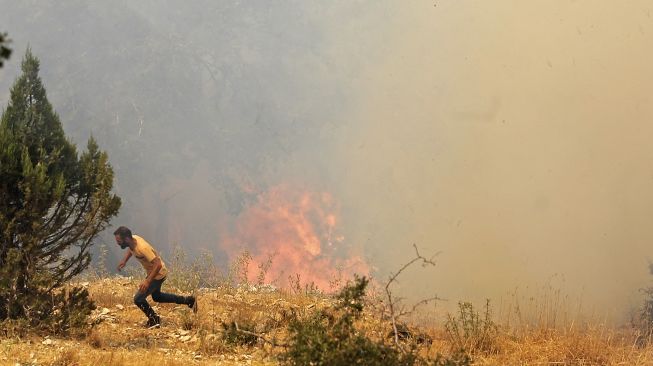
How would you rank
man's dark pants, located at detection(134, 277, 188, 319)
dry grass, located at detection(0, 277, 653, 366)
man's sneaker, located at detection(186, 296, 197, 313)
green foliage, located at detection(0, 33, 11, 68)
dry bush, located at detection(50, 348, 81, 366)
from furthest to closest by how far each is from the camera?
1. man's sneaker, located at detection(186, 296, 197, 313)
2. man's dark pants, located at detection(134, 277, 188, 319)
3. dry grass, located at detection(0, 277, 653, 366)
4. dry bush, located at detection(50, 348, 81, 366)
5. green foliage, located at detection(0, 33, 11, 68)

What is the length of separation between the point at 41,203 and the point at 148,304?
8.30 feet

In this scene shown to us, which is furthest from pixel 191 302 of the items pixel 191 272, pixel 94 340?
pixel 191 272

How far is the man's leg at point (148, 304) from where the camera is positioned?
834cm

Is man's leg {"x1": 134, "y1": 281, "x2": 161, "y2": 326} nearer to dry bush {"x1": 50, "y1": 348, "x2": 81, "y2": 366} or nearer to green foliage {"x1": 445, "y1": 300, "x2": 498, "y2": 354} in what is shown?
dry bush {"x1": 50, "y1": 348, "x2": 81, "y2": 366}

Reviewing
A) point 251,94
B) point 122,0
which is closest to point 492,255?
point 251,94

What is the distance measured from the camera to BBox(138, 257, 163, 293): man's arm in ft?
27.4

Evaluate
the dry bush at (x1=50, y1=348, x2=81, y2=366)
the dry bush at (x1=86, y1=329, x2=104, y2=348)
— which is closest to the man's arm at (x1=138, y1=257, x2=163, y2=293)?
the dry bush at (x1=86, y1=329, x2=104, y2=348)

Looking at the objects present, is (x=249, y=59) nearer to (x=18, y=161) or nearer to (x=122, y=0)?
(x=122, y=0)

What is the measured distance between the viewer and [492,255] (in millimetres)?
57656

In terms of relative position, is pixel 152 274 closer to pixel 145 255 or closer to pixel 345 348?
pixel 145 255

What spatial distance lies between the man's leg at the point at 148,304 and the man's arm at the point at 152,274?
9 cm

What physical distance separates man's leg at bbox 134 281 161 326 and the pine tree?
1.03 meters

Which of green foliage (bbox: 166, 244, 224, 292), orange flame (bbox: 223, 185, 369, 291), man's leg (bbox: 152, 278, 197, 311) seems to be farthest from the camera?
orange flame (bbox: 223, 185, 369, 291)

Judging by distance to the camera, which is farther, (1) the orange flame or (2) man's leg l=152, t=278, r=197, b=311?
(1) the orange flame
